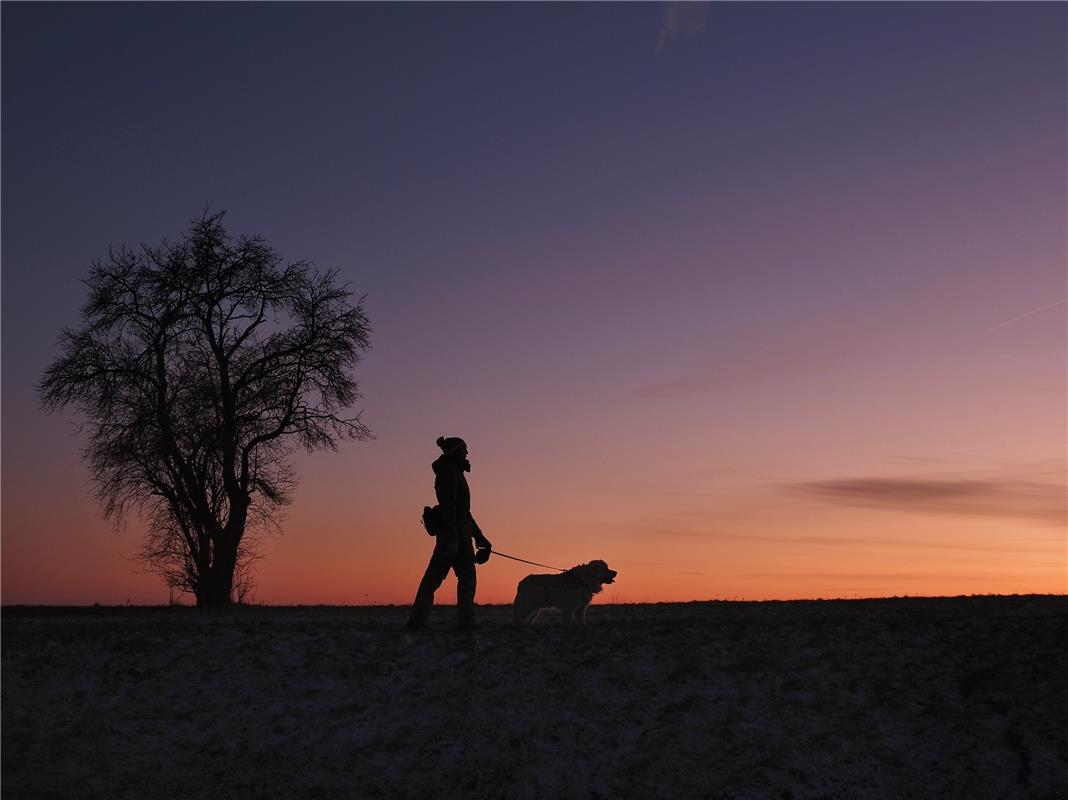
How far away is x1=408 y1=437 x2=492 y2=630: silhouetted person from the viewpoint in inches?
543

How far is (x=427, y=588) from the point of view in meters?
13.9

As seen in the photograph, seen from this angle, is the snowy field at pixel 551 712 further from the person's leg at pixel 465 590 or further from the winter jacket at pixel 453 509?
the winter jacket at pixel 453 509

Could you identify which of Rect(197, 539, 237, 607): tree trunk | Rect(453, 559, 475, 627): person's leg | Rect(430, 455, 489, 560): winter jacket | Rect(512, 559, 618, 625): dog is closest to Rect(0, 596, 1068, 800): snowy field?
Rect(453, 559, 475, 627): person's leg

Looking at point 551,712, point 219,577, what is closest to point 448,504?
point 551,712

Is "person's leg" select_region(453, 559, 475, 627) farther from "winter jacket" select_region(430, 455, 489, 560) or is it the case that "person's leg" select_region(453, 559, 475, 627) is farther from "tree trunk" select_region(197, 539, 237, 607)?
"tree trunk" select_region(197, 539, 237, 607)

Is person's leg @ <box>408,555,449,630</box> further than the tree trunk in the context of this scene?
No

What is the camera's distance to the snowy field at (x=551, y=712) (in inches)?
365

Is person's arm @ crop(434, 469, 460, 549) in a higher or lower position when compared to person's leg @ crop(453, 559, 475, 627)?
higher

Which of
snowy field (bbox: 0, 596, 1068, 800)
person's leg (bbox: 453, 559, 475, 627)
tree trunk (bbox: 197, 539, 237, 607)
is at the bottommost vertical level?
snowy field (bbox: 0, 596, 1068, 800)

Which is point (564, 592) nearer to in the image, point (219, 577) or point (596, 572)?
point (596, 572)

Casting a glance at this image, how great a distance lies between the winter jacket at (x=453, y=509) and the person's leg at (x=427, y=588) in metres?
0.22

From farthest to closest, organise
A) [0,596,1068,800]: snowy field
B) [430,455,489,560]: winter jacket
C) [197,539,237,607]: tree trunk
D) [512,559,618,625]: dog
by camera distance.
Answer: [197,539,237,607]: tree trunk, [512,559,618,625]: dog, [430,455,489,560]: winter jacket, [0,596,1068,800]: snowy field

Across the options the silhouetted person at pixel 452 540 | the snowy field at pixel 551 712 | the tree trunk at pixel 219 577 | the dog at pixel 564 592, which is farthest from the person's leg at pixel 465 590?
the tree trunk at pixel 219 577

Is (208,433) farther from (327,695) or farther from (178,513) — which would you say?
(327,695)
